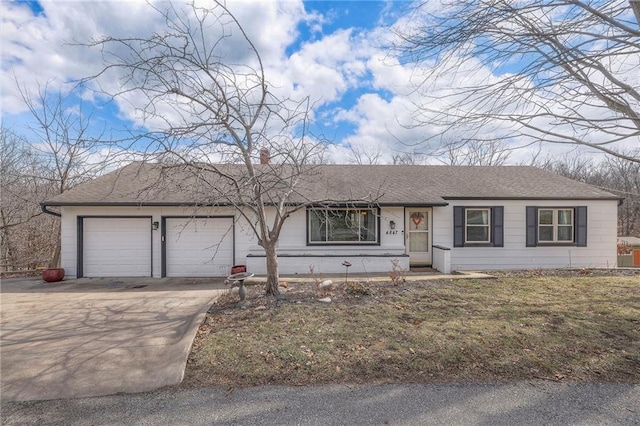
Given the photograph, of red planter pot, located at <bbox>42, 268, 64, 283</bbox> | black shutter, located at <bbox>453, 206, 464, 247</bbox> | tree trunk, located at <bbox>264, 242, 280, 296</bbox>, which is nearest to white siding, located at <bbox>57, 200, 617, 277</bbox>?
black shutter, located at <bbox>453, 206, 464, 247</bbox>

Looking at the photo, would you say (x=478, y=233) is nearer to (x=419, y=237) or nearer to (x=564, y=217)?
(x=419, y=237)

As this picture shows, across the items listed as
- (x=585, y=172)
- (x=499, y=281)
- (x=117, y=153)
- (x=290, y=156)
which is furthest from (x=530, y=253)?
(x=585, y=172)

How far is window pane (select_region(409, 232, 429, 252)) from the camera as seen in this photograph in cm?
1081

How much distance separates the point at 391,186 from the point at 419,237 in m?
2.10

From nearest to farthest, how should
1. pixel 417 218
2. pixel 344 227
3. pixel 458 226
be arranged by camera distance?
pixel 344 227 < pixel 458 226 < pixel 417 218

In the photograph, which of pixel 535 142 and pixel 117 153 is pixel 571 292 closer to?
pixel 535 142

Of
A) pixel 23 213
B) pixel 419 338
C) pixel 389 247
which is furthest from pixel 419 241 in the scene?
pixel 23 213

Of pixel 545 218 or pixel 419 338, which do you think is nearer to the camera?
pixel 419 338

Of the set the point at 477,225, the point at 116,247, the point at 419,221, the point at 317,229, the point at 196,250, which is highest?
the point at 419,221

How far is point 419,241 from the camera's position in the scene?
1082 centimetres

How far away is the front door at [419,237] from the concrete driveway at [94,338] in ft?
21.1

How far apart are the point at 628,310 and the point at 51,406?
8.64 meters

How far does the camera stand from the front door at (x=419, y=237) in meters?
10.8

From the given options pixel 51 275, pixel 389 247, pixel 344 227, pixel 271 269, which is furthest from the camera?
pixel 344 227
